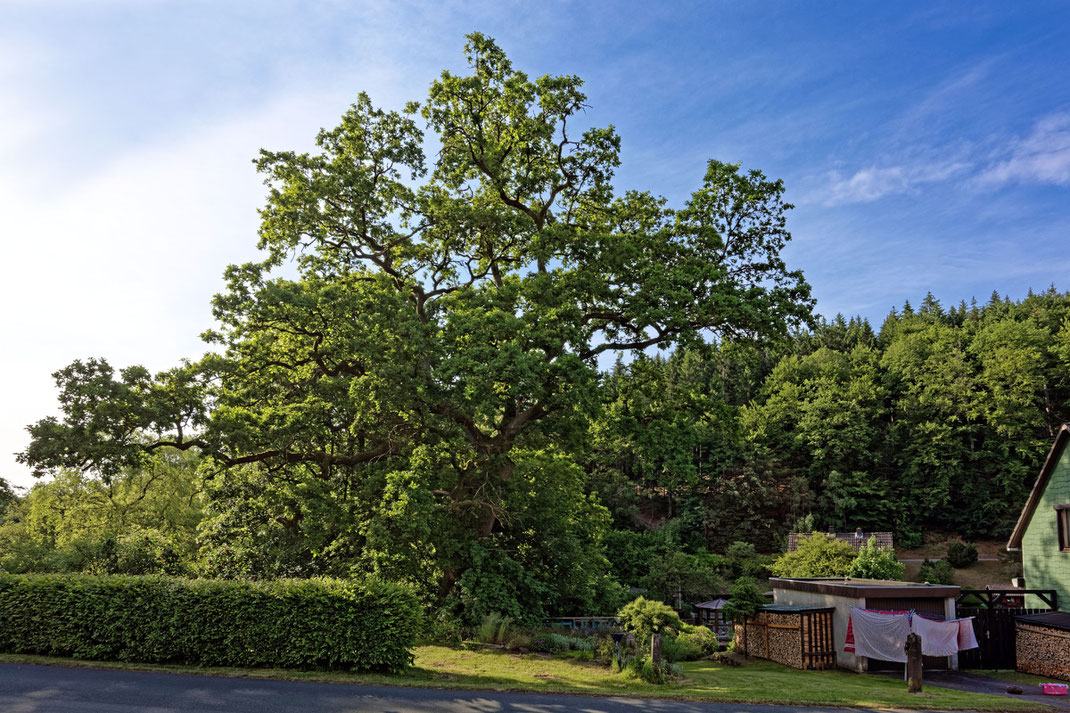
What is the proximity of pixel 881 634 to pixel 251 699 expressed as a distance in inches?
643

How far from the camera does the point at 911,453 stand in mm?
68938

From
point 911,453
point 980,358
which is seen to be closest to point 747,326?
point 911,453

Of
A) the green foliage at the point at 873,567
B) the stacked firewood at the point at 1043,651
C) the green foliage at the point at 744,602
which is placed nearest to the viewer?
the stacked firewood at the point at 1043,651

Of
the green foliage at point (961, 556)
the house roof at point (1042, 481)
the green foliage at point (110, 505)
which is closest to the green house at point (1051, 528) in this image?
the house roof at point (1042, 481)

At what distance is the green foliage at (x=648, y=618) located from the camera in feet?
58.7

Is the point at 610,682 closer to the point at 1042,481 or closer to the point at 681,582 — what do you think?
the point at 1042,481

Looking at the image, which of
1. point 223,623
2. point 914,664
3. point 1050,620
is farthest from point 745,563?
point 223,623

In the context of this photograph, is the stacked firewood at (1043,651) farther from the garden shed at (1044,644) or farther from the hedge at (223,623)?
the hedge at (223,623)

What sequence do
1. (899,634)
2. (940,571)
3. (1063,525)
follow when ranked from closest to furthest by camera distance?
(899,634) < (1063,525) < (940,571)

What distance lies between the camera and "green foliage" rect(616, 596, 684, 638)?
17.9m

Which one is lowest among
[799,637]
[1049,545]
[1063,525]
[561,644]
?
[561,644]

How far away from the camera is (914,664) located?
1504 centimetres

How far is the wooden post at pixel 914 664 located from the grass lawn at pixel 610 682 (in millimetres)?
210

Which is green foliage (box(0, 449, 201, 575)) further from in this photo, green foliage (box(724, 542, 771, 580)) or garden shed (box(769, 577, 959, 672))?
green foliage (box(724, 542, 771, 580))
